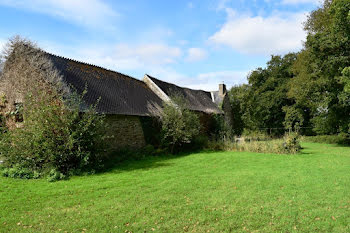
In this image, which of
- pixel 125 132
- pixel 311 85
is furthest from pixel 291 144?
pixel 125 132

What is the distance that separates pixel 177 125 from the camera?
1591 cm

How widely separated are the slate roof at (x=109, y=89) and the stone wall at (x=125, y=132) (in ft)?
1.46

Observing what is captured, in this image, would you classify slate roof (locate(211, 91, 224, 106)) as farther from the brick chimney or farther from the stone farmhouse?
the stone farmhouse

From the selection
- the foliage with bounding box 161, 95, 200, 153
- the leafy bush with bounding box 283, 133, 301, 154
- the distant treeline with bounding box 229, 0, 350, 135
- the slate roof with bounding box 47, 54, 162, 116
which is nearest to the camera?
the slate roof with bounding box 47, 54, 162, 116

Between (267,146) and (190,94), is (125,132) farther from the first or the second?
(190,94)

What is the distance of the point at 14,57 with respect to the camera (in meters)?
13.4

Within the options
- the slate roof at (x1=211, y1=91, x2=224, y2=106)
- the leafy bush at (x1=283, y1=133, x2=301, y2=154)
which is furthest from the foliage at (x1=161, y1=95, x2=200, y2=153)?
the slate roof at (x1=211, y1=91, x2=224, y2=106)

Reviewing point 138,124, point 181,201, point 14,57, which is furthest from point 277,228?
point 14,57

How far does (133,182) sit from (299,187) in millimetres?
5638

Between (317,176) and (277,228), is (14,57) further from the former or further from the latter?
(317,176)

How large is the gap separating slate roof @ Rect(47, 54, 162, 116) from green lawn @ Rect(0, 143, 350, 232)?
6.09 metres

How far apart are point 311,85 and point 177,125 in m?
12.7

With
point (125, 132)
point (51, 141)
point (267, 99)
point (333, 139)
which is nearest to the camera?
point (51, 141)

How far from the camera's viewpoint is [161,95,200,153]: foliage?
1594cm
